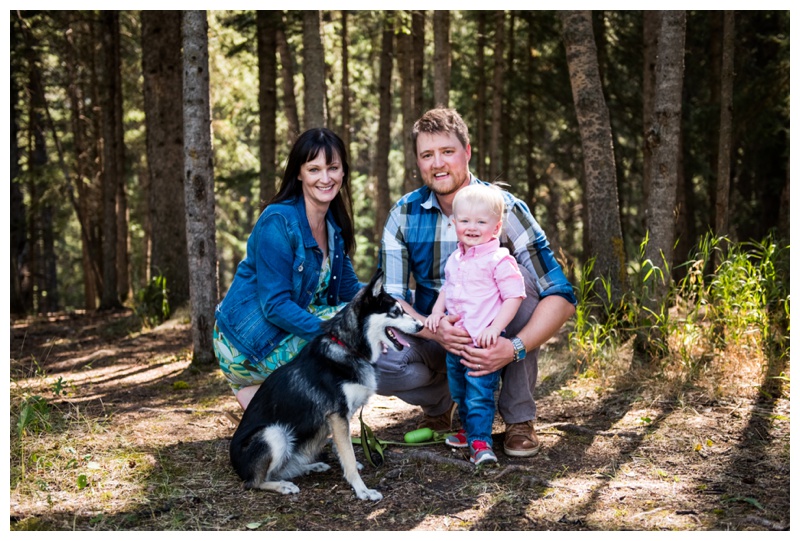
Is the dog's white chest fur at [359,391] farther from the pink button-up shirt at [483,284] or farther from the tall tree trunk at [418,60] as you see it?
the tall tree trunk at [418,60]

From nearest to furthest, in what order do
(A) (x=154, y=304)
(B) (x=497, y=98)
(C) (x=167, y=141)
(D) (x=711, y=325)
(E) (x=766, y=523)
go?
(E) (x=766, y=523) → (D) (x=711, y=325) → (A) (x=154, y=304) → (C) (x=167, y=141) → (B) (x=497, y=98)

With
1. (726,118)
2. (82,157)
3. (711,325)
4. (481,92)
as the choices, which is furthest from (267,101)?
(711,325)

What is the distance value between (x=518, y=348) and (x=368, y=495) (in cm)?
135

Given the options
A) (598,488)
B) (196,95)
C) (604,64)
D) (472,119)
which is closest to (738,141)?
(604,64)

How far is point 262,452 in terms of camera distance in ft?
13.6

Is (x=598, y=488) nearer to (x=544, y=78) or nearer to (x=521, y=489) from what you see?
(x=521, y=489)

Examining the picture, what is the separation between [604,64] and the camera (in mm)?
17609

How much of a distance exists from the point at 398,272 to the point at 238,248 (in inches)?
846

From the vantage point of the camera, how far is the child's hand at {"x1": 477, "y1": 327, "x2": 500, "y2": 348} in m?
4.38

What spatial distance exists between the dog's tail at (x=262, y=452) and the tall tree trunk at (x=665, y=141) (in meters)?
4.10

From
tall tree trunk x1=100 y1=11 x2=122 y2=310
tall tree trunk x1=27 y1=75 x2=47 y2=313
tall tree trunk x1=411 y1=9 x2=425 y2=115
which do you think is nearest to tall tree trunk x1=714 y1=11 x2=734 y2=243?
tall tree trunk x1=411 y1=9 x2=425 y2=115

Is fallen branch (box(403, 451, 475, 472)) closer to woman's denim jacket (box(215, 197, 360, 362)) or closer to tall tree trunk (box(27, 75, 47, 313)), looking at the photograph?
woman's denim jacket (box(215, 197, 360, 362))

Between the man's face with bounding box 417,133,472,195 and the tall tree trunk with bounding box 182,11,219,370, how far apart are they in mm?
3571

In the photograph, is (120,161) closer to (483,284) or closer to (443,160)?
(443,160)
